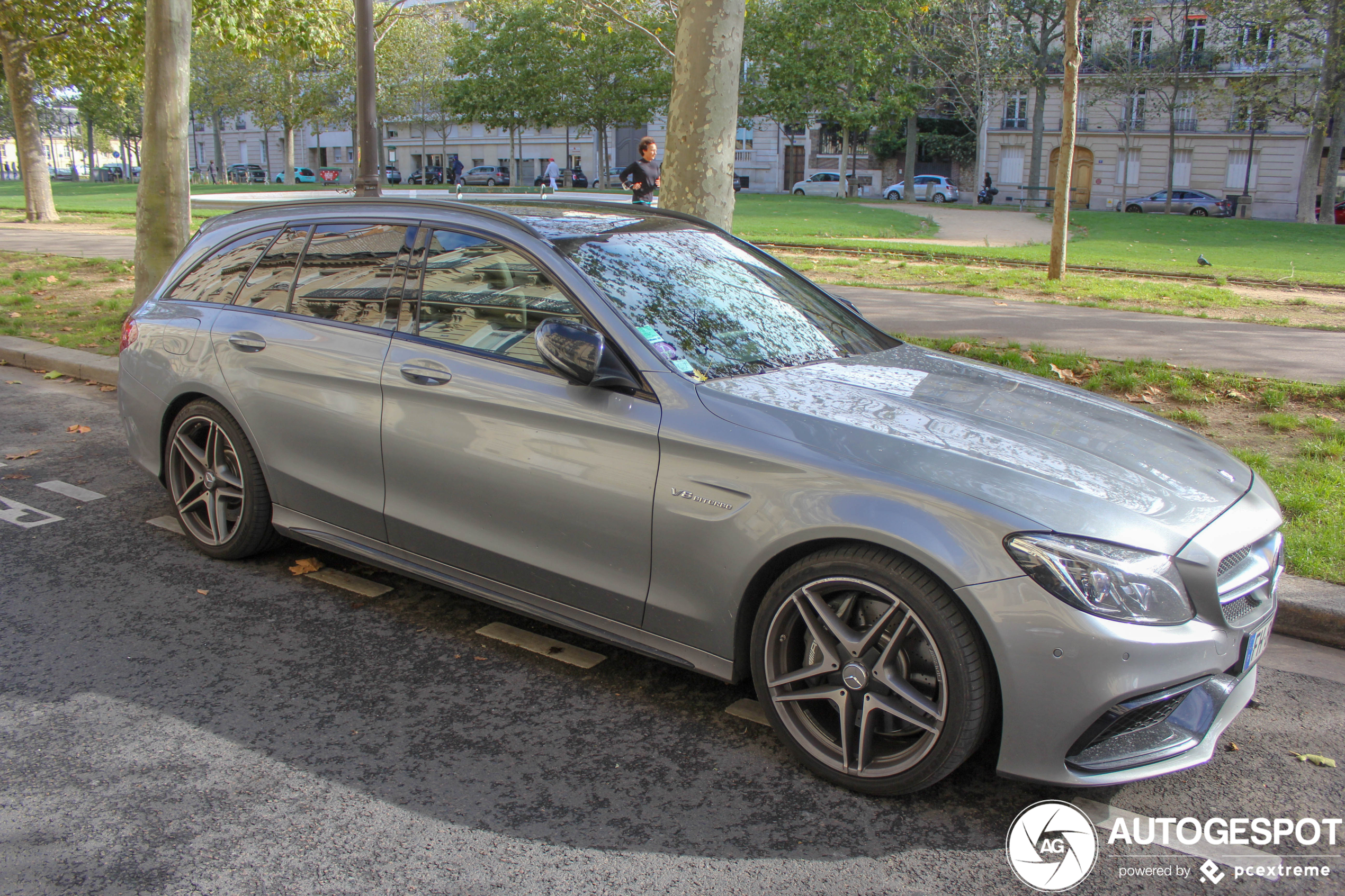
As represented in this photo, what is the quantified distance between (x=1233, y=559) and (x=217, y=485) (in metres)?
3.98

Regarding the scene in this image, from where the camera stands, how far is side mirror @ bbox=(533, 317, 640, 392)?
3.24 meters

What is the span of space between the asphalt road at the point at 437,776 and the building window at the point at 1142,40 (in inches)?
2042

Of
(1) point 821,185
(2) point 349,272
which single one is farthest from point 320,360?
(1) point 821,185

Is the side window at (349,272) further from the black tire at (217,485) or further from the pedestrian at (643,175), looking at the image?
the pedestrian at (643,175)

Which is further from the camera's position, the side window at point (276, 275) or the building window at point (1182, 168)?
the building window at point (1182, 168)


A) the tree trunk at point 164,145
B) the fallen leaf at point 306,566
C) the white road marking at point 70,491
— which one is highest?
the tree trunk at point 164,145

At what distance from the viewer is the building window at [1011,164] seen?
195 ft

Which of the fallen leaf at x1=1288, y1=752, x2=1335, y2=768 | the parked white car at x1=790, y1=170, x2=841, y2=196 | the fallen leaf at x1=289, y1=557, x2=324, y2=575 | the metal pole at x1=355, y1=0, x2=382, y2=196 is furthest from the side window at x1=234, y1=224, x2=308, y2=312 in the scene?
the parked white car at x1=790, y1=170, x2=841, y2=196

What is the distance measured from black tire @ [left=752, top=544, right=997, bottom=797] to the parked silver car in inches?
2039

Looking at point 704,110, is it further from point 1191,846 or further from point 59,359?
point 1191,846

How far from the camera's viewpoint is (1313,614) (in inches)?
162

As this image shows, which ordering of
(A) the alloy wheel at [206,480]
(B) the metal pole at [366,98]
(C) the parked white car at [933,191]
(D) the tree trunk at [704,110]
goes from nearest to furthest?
(A) the alloy wheel at [206,480] → (D) the tree trunk at [704,110] → (B) the metal pole at [366,98] → (C) the parked white car at [933,191]

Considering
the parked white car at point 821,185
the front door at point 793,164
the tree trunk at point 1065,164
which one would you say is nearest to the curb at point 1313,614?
the tree trunk at point 1065,164

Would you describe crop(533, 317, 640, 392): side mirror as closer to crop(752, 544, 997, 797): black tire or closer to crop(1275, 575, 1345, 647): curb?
crop(752, 544, 997, 797): black tire
